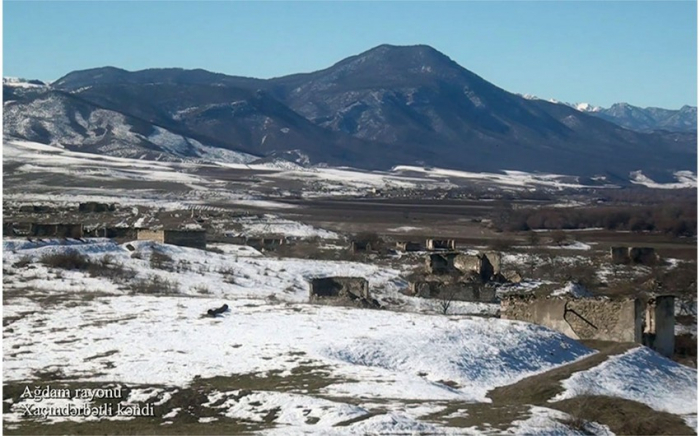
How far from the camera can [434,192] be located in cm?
11162


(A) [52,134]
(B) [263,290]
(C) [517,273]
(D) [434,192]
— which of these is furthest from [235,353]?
(A) [52,134]

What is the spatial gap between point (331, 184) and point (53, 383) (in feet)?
331

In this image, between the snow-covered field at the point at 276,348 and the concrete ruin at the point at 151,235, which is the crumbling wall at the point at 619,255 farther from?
the snow-covered field at the point at 276,348

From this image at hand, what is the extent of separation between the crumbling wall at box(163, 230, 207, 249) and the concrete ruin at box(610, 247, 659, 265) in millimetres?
14497

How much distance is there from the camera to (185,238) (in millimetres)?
39406

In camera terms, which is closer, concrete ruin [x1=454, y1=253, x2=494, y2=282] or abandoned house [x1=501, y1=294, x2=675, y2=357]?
abandoned house [x1=501, y1=294, x2=675, y2=357]

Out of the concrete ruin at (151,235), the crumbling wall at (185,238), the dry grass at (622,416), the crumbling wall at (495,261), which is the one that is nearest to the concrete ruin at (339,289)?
the crumbling wall at (495,261)

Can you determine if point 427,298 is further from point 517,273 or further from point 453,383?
point 453,383

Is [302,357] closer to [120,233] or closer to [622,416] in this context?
[622,416]

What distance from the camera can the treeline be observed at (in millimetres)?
64000

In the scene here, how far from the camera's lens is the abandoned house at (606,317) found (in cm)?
2334

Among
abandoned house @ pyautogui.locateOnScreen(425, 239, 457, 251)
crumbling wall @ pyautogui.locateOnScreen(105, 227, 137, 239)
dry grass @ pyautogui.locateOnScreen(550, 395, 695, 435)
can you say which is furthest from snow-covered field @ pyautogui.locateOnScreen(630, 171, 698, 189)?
dry grass @ pyautogui.locateOnScreen(550, 395, 695, 435)

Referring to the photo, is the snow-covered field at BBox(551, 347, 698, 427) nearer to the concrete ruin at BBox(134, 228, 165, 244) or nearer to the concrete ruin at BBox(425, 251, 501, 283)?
the concrete ruin at BBox(425, 251, 501, 283)

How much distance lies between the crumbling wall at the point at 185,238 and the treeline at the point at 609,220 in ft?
87.3
